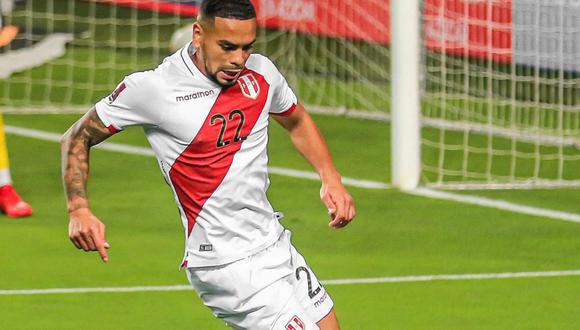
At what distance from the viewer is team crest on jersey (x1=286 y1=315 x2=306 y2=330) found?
5023 millimetres

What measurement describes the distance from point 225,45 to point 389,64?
1019cm

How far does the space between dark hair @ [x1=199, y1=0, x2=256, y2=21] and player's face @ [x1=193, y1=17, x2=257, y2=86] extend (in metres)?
0.02

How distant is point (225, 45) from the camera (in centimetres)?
492

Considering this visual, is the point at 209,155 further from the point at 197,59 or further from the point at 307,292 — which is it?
the point at 307,292

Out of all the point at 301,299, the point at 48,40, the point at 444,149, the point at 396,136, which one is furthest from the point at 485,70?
the point at 301,299

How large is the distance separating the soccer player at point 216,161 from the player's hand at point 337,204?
20 cm

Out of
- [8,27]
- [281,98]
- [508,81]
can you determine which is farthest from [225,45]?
[8,27]

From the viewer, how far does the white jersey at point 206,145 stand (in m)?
5.05

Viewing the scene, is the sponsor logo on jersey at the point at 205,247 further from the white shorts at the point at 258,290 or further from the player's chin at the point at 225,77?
the player's chin at the point at 225,77

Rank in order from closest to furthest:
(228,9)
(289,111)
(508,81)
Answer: (228,9) < (289,111) < (508,81)

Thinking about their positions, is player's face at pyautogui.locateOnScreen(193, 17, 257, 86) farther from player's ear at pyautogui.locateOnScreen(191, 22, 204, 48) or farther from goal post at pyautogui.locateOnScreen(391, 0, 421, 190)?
goal post at pyautogui.locateOnScreen(391, 0, 421, 190)

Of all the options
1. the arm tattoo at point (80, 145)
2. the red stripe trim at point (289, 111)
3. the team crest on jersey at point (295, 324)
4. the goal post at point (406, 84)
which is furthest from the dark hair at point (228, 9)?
the goal post at point (406, 84)

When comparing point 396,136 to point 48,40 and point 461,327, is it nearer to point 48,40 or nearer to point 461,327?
point 461,327

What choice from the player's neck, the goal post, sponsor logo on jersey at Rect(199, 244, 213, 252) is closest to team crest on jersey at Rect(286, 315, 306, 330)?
sponsor logo on jersey at Rect(199, 244, 213, 252)
